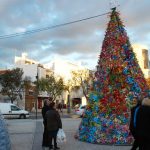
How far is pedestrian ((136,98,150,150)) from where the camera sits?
833 centimetres

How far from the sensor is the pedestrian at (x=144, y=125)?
8.33 m

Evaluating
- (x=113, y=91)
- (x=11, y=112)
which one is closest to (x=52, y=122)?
(x=113, y=91)

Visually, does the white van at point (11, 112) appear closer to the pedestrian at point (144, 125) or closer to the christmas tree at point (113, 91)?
the christmas tree at point (113, 91)

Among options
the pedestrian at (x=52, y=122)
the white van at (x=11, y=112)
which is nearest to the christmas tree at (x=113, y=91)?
the pedestrian at (x=52, y=122)

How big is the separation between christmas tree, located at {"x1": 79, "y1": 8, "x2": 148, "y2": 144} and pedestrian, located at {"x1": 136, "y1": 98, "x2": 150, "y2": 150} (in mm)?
5473

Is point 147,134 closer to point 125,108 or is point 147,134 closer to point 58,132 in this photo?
point 58,132

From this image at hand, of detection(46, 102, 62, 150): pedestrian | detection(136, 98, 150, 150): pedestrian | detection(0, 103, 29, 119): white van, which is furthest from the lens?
detection(0, 103, 29, 119): white van

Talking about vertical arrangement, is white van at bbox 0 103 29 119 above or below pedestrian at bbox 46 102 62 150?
above

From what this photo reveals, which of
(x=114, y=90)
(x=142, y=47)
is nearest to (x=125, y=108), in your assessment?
(x=114, y=90)

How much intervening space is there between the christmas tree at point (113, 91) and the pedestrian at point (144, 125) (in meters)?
5.47

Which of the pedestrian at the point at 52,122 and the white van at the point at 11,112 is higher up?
the white van at the point at 11,112

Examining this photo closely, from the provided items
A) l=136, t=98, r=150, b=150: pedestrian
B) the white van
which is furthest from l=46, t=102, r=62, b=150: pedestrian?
the white van

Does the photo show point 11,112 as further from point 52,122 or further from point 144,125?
point 144,125

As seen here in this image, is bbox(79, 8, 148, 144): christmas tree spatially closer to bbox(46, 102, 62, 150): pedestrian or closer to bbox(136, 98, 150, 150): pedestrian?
bbox(46, 102, 62, 150): pedestrian
